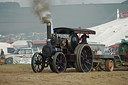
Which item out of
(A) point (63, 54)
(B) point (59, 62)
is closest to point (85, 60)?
(A) point (63, 54)

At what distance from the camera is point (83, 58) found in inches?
689

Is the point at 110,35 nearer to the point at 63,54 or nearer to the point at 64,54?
the point at 64,54

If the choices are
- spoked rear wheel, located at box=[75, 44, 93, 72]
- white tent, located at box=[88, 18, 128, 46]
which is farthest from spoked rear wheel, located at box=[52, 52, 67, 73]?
white tent, located at box=[88, 18, 128, 46]

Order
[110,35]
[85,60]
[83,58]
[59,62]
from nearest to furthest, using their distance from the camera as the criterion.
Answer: [59,62], [83,58], [85,60], [110,35]

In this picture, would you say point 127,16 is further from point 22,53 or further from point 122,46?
point 122,46

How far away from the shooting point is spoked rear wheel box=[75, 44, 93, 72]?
55.6 feet

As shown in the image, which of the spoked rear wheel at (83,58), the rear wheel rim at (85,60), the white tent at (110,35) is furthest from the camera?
the white tent at (110,35)

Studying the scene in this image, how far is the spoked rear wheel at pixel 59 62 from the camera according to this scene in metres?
15.9

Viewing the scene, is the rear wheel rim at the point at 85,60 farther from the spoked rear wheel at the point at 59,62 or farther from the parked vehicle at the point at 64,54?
the spoked rear wheel at the point at 59,62

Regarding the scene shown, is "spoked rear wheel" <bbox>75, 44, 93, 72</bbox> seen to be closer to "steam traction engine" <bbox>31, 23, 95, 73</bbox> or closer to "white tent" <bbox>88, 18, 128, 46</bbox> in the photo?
"steam traction engine" <bbox>31, 23, 95, 73</bbox>

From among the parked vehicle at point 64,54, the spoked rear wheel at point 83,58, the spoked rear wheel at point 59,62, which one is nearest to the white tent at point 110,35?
the spoked rear wheel at point 83,58

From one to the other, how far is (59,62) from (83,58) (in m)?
1.66

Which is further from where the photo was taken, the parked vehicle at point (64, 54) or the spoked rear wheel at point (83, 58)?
the spoked rear wheel at point (83, 58)

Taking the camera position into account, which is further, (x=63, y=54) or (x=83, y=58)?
(x=83, y=58)
